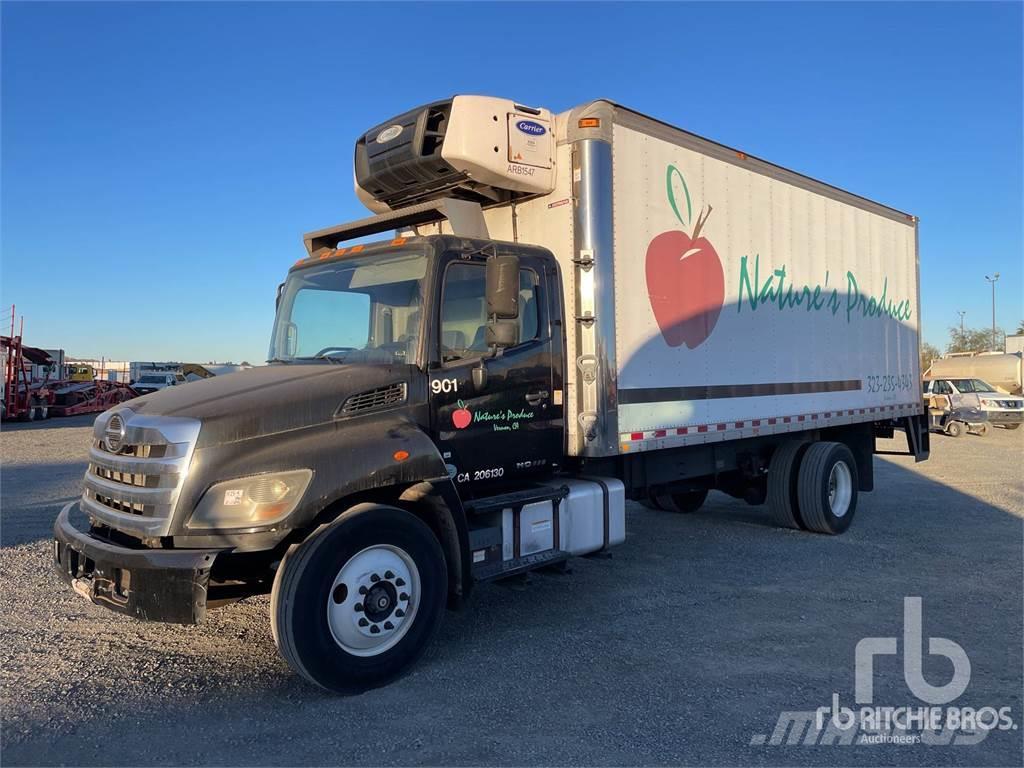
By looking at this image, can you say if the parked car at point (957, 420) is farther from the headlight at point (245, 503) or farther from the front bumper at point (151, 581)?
the front bumper at point (151, 581)

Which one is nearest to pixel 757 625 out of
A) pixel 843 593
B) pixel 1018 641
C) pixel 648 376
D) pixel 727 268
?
pixel 843 593

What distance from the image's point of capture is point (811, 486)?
828cm

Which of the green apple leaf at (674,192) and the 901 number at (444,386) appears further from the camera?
the green apple leaf at (674,192)

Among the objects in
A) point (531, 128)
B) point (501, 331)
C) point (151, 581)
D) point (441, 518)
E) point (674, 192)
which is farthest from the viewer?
point (674, 192)

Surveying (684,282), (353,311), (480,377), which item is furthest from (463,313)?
(684,282)

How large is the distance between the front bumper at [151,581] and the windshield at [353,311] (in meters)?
1.68

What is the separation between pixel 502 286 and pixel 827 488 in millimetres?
5419

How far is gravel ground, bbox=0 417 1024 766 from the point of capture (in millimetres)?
3613

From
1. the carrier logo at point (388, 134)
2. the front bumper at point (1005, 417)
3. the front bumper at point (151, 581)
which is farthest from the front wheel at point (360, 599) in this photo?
the front bumper at point (1005, 417)

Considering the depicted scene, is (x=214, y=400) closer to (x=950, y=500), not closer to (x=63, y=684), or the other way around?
(x=63, y=684)

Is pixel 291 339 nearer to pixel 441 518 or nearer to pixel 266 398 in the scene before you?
pixel 266 398

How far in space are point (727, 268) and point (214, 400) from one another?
4771 millimetres

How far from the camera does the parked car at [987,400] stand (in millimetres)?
23822

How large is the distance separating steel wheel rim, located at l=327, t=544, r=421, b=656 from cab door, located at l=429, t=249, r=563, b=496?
0.77 metres
